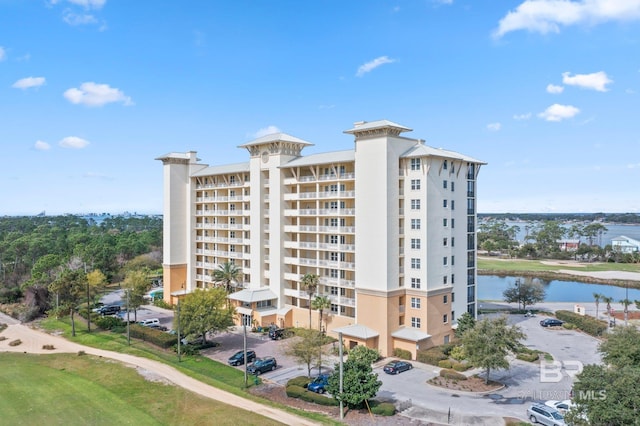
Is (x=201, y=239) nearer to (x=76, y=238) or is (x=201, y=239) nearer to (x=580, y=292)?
(x=76, y=238)

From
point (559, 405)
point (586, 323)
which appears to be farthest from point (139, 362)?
point (586, 323)

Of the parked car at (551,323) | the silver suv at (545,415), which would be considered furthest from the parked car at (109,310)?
the parked car at (551,323)

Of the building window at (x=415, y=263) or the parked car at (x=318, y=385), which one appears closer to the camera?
the parked car at (x=318, y=385)

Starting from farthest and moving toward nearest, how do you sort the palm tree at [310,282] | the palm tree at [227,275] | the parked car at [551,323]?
the palm tree at [227,275]
the parked car at [551,323]
the palm tree at [310,282]

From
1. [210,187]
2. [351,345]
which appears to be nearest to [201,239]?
[210,187]

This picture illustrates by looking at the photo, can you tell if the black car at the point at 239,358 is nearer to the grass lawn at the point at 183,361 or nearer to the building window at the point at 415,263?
the grass lawn at the point at 183,361

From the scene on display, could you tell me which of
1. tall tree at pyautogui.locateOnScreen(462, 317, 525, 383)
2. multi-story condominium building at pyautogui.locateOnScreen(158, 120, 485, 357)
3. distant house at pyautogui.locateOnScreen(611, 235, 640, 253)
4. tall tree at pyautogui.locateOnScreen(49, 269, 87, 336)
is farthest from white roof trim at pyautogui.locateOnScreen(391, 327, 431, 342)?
distant house at pyautogui.locateOnScreen(611, 235, 640, 253)
